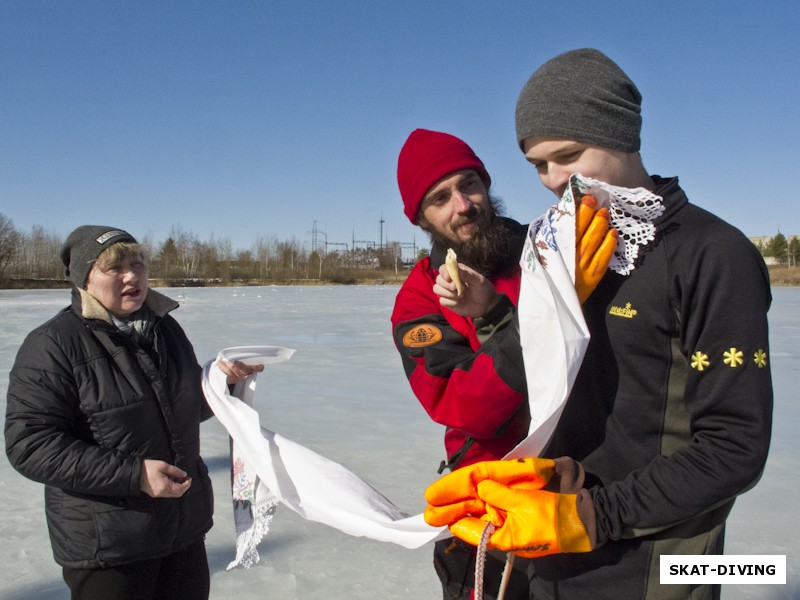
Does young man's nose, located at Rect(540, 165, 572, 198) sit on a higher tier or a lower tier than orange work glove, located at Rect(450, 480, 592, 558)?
higher

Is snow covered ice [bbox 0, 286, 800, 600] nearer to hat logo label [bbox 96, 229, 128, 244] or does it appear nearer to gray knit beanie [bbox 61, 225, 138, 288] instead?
gray knit beanie [bbox 61, 225, 138, 288]

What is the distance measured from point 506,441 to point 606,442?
432 mm

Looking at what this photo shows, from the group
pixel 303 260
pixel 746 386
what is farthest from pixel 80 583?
pixel 303 260

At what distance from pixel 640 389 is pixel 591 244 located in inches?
11.5

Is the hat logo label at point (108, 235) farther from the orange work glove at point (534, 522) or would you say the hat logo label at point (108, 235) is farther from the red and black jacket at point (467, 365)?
the orange work glove at point (534, 522)

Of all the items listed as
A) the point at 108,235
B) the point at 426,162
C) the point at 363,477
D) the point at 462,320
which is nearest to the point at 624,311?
the point at 462,320

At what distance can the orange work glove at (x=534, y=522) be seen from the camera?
46.2 inches

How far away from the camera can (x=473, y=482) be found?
1.29 meters

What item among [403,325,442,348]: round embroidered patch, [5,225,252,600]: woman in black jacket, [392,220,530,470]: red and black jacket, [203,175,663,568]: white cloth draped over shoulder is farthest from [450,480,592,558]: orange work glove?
[5,225,252,600]: woman in black jacket

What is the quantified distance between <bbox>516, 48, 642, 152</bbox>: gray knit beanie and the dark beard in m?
0.55

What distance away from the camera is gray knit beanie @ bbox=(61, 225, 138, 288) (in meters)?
2.28

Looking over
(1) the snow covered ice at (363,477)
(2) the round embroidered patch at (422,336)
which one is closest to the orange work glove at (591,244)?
(2) the round embroidered patch at (422,336)

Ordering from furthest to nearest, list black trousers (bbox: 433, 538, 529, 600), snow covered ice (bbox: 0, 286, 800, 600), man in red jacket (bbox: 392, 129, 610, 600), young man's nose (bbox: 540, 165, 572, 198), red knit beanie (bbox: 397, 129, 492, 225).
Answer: snow covered ice (bbox: 0, 286, 800, 600), red knit beanie (bbox: 397, 129, 492, 225), black trousers (bbox: 433, 538, 529, 600), man in red jacket (bbox: 392, 129, 610, 600), young man's nose (bbox: 540, 165, 572, 198)

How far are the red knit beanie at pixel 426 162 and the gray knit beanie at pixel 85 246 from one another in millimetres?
1105
